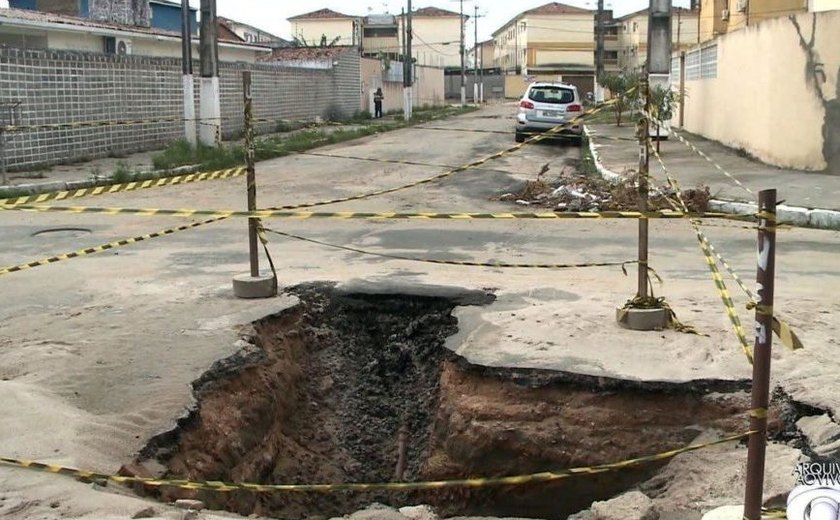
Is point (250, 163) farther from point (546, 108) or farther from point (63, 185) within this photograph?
point (546, 108)

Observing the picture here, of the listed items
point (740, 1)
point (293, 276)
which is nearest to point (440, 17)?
point (740, 1)

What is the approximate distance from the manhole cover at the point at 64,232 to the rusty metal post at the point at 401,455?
597 cm

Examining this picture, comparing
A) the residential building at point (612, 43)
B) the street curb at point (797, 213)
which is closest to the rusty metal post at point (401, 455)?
the street curb at point (797, 213)

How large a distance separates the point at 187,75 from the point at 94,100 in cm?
219

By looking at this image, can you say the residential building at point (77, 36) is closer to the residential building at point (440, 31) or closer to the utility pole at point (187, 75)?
the utility pole at point (187, 75)

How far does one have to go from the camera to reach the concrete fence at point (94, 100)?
16594 mm

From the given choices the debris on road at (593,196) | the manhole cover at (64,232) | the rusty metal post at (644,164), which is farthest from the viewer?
the debris on road at (593,196)

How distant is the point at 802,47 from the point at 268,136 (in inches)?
605

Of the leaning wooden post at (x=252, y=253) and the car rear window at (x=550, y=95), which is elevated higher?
the car rear window at (x=550, y=95)

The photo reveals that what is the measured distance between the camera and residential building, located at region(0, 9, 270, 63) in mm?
21578

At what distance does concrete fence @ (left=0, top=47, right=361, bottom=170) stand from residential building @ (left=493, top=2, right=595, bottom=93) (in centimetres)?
5610

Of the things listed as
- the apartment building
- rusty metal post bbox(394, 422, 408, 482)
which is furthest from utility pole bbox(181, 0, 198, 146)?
the apartment building

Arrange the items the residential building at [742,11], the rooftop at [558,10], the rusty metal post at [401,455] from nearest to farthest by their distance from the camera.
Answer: the rusty metal post at [401,455] → the residential building at [742,11] → the rooftop at [558,10]

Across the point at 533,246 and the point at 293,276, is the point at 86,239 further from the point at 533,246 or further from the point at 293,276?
the point at 533,246
